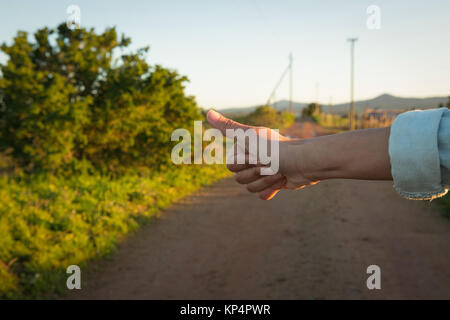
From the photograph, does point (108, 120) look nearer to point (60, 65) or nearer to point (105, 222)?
point (60, 65)

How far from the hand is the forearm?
1.7 inches

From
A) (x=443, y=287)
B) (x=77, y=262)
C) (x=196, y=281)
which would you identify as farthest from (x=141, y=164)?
(x=443, y=287)

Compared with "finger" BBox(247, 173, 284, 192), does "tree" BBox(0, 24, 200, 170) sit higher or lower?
A: higher

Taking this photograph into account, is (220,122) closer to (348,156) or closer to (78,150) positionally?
(348,156)

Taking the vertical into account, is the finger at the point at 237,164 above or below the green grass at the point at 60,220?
above

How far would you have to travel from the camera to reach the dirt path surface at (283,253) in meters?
4.20

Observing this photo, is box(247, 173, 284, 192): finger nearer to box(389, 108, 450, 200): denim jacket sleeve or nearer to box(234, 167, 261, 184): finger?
box(234, 167, 261, 184): finger

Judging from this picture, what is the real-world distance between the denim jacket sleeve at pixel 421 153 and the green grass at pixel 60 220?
4.09 meters

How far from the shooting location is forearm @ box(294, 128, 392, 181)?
4.38ft

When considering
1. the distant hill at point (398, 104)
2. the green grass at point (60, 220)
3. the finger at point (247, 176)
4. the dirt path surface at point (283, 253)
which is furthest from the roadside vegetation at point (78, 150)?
the distant hill at point (398, 104)

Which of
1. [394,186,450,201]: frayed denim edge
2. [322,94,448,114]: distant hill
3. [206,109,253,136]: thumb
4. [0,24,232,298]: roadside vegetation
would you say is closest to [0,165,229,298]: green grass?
[0,24,232,298]: roadside vegetation

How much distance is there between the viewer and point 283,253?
5125 mm

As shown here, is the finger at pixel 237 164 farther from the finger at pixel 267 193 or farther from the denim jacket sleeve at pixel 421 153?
the denim jacket sleeve at pixel 421 153

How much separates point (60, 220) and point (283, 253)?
10.4 ft
